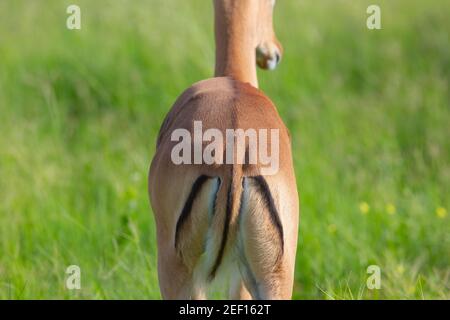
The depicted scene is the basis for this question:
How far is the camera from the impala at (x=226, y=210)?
2.68 m

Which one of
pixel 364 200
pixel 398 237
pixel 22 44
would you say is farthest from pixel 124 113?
pixel 398 237

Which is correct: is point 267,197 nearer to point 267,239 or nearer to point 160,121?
point 267,239

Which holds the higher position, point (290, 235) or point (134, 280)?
point (290, 235)

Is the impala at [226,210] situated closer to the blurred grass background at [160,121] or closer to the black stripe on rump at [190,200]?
the black stripe on rump at [190,200]

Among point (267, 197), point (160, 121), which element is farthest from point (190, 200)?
point (160, 121)

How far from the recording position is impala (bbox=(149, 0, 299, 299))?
2682mm

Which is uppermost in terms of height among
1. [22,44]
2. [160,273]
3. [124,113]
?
[22,44]

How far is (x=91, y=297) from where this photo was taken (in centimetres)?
382

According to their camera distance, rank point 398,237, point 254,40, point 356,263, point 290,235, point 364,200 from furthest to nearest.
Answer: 1. point 364,200
2. point 398,237
3. point 356,263
4. point 254,40
5. point 290,235

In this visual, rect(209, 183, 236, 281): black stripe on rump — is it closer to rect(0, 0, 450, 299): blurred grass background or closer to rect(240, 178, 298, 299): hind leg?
rect(240, 178, 298, 299): hind leg

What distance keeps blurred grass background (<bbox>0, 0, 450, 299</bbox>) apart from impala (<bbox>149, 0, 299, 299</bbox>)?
2.50 ft

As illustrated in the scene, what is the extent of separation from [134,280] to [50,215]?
1.02 m
